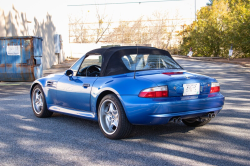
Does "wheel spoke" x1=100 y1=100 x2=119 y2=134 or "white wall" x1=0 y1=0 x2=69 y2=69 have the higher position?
"white wall" x1=0 y1=0 x2=69 y2=69

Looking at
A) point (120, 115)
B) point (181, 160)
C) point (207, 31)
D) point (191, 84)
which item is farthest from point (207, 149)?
point (207, 31)

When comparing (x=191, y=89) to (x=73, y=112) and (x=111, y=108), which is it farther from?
(x=73, y=112)

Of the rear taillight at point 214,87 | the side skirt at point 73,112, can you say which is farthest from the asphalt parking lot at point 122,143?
the rear taillight at point 214,87

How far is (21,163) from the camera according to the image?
4.10m

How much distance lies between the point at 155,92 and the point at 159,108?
0.22m

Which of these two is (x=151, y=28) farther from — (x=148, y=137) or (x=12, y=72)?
(x=148, y=137)

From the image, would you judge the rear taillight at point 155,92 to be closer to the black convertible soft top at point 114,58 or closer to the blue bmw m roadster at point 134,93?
the blue bmw m roadster at point 134,93

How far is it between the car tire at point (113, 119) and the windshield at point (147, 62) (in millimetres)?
648

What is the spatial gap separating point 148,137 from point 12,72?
1068 cm

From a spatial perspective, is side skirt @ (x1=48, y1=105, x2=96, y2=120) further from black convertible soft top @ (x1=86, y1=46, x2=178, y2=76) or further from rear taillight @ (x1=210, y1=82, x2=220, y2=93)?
rear taillight @ (x1=210, y1=82, x2=220, y2=93)

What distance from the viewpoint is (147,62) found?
5664 mm

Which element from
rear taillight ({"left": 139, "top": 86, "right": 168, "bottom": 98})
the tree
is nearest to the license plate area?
rear taillight ({"left": 139, "top": 86, "right": 168, "bottom": 98})

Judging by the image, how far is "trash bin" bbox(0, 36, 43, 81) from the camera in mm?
14547

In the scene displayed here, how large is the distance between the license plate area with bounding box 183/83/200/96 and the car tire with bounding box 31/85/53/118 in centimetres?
300
